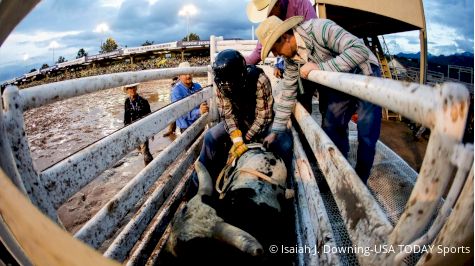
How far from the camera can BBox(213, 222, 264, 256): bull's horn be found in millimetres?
1346

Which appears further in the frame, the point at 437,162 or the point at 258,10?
the point at 258,10

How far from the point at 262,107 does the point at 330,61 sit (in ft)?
3.95

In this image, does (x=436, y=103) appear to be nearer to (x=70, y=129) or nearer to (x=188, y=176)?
(x=188, y=176)

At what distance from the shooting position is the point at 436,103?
0.60 metres

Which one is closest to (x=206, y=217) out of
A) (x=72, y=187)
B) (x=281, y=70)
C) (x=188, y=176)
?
(x=72, y=187)

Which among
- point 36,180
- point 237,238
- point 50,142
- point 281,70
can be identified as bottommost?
point 50,142

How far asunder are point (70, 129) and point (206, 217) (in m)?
12.4

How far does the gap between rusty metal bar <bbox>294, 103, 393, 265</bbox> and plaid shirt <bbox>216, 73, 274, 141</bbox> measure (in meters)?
1.53

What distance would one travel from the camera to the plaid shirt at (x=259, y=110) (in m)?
3.14

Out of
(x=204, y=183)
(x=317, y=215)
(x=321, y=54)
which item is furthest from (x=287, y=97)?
(x=317, y=215)

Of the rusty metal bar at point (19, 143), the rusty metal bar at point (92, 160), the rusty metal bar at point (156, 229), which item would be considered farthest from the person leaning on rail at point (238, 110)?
the rusty metal bar at point (19, 143)

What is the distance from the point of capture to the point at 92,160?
1.56 metres

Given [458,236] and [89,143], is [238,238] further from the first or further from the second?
[89,143]

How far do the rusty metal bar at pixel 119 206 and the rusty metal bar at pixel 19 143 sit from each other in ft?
1.46
